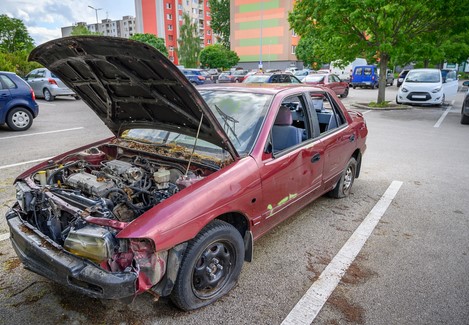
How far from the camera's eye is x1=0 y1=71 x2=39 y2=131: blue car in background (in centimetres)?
920

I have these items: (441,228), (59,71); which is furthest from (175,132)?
(441,228)

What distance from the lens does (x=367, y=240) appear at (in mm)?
3793

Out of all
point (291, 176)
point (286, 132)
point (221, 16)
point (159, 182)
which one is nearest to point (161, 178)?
point (159, 182)

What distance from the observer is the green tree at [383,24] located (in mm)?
12469

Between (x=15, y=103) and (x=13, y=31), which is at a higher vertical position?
(x=13, y=31)

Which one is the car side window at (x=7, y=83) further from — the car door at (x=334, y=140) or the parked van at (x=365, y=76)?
the parked van at (x=365, y=76)

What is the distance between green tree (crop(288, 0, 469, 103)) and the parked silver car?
41.2 feet

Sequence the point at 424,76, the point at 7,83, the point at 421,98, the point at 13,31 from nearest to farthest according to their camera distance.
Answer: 1. the point at 7,83
2. the point at 421,98
3. the point at 424,76
4. the point at 13,31

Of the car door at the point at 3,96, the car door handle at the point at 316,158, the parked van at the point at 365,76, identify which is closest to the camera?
the car door handle at the point at 316,158

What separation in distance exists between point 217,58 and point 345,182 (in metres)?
51.0

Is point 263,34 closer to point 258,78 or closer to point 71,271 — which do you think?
point 258,78

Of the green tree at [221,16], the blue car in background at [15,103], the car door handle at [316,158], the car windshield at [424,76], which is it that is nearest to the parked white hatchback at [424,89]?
the car windshield at [424,76]

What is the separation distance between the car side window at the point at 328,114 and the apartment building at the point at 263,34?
52474mm

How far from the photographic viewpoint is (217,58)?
5297 cm
